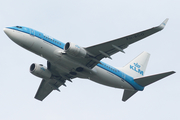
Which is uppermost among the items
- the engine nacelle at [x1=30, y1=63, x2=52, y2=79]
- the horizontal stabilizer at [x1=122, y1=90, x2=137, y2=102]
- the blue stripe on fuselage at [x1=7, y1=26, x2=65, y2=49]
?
the blue stripe on fuselage at [x1=7, y1=26, x2=65, y2=49]

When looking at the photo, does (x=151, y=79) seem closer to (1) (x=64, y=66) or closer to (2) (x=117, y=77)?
(2) (x=117, y=77)

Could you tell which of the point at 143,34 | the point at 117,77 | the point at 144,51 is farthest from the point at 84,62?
the point at 144,51

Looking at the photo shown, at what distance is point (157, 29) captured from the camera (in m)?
34.8

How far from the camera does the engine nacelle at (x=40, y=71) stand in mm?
42781

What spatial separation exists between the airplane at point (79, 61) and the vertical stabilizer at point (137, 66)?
0.73 feet

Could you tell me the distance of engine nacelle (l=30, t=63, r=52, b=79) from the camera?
42.8m

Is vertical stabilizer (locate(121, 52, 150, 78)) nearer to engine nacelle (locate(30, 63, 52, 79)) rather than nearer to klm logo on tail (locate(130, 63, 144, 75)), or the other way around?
klm logo on tail (locate(130, 63, 144, 75))

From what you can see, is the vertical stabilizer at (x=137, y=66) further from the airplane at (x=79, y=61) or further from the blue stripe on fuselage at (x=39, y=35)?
the blue stripe on fuselage at (x=39, y=35)

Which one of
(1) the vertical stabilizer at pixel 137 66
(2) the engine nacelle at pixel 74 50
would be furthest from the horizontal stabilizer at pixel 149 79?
(2) the engine nacelle at pixel 74 50

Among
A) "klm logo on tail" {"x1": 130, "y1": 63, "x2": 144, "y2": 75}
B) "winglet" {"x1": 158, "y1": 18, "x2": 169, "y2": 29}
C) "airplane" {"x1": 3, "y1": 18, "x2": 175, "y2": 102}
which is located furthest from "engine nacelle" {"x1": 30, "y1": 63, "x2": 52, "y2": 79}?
"winglet" {"x1": 158, "y1": 18, "x2": 169, "y2": 29}

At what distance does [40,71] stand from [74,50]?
26.9 ft

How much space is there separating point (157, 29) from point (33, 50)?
1511 centimetres

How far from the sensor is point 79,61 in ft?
129

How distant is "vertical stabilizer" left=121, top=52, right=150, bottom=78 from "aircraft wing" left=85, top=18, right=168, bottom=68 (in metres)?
7.47
